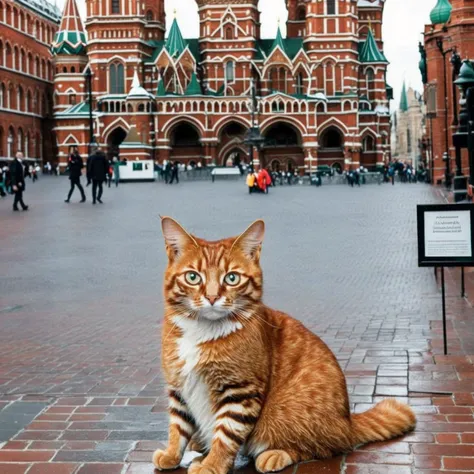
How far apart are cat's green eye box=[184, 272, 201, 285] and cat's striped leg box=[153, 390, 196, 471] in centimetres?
62

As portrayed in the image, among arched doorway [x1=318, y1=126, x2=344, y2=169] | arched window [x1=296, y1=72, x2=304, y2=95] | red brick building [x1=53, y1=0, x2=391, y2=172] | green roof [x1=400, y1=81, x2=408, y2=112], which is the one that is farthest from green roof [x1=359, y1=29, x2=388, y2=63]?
green roof [x1=400, y1=81, x2=408, y2=112]

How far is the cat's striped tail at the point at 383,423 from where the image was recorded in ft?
15.1

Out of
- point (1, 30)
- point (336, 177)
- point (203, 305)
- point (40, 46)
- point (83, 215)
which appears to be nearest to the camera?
point (203, 305)

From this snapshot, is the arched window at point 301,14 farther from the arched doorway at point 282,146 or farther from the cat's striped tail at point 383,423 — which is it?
the cat's striped tail at point 383,423

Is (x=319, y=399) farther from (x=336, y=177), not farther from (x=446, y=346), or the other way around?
(x=336, y=177)

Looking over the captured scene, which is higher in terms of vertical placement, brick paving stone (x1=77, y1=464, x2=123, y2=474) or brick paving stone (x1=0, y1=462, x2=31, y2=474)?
brick paving stone (x1=0, y1=462, x2=31, y2=474)

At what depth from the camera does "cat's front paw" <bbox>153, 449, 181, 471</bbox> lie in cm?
433

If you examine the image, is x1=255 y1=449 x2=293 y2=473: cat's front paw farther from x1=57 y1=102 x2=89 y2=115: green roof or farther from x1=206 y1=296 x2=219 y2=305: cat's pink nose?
x1=57 y1=102 x2=89 y2=115: green roof

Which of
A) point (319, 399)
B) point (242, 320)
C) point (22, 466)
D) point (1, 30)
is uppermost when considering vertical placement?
point (1, 30)

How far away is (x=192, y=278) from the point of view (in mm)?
3965

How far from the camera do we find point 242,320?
4.05 m

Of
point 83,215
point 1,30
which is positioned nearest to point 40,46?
point 1,30

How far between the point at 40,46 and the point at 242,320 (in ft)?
301

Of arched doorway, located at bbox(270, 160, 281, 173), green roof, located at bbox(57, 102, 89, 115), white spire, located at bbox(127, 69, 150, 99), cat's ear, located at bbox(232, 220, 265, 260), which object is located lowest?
cat's ear, located at bbox(232, 220, 265, 260)
